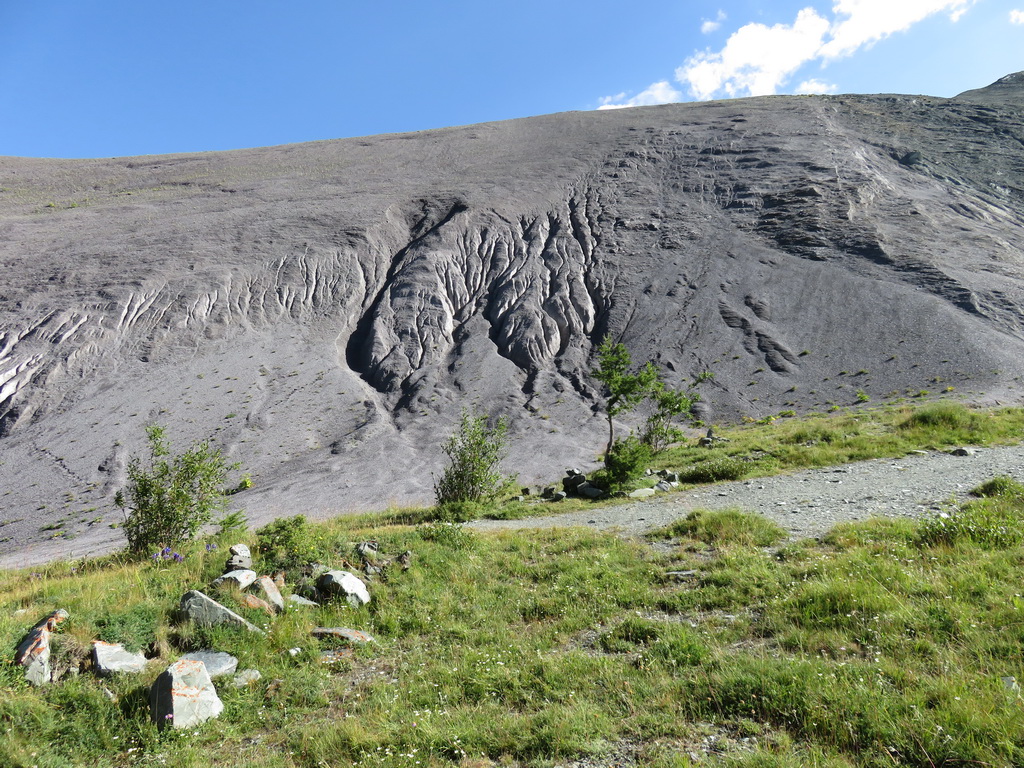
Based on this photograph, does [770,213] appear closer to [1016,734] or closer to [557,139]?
[557,139]

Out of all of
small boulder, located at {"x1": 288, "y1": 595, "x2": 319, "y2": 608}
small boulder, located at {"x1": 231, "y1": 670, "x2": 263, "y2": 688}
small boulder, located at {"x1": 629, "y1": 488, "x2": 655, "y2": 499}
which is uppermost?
small boulder, located at {"x1": 231, "y1": 670, "x2": 263, "y2": 688}

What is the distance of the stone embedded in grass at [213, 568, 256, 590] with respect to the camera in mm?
7133

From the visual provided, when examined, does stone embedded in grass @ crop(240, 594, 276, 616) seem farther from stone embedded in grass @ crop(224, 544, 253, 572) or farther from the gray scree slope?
the gray scree slope

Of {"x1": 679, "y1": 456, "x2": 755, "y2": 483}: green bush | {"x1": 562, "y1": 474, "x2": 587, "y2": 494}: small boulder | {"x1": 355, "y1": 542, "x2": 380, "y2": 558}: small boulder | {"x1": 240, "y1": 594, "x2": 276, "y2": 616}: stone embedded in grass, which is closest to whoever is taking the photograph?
{"x1": 240, "y1": 594, "x2": 276, "y2": 616}: stone embedded in grass

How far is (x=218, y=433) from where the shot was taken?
35188 millimetres

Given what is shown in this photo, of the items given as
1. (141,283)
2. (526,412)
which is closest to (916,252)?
(526,412)

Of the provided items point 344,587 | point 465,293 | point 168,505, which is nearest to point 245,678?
point 344,587

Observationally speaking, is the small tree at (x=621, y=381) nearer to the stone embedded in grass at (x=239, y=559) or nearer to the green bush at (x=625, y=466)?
the green bush at (x=625, y=466)

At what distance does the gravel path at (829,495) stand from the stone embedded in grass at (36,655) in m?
8.10

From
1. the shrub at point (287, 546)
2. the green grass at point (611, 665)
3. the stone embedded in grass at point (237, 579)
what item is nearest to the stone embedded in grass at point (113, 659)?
the green grass at point (611, 665)

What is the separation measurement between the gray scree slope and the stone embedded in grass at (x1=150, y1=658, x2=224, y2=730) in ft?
69.9

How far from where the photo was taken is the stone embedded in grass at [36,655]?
511 cm

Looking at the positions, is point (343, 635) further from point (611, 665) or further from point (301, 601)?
point (611, 665)


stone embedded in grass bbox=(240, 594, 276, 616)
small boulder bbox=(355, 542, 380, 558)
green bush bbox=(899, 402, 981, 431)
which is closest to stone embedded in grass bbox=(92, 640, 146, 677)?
stone embedded in grass bbox=(240, 594, 276, 616)
